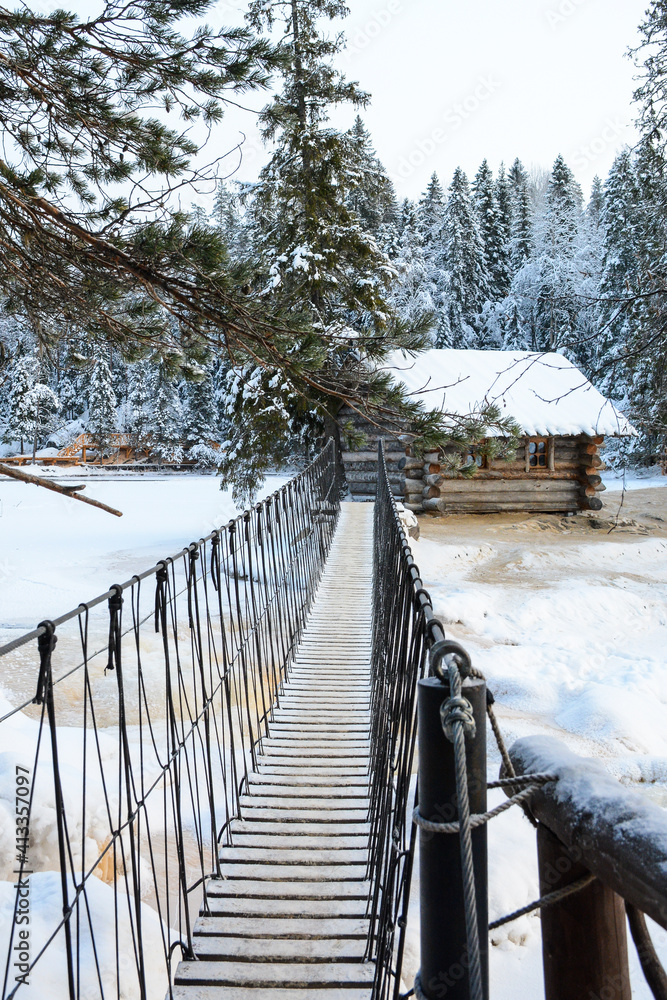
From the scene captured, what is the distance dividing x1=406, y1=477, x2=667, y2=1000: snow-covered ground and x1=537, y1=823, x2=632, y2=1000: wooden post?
8.63 feet

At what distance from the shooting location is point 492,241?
129 ft

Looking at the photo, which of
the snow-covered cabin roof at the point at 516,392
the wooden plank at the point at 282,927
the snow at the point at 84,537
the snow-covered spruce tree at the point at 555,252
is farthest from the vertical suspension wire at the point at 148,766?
the snow-covered spruce tree at the point at 555,252

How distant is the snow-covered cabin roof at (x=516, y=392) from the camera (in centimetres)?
1664

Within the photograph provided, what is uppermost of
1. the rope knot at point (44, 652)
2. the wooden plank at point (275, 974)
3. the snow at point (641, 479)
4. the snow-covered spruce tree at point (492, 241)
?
the snow-covered spruce tree at point (492, 241)

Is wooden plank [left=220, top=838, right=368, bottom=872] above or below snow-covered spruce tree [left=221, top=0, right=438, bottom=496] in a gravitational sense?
below

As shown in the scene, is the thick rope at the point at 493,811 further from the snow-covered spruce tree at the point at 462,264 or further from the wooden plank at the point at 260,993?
the snow-covered spruce tree at the point at 462,264

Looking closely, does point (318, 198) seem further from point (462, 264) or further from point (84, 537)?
point (462, 264)

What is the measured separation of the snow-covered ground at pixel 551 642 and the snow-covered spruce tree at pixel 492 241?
2618 cm

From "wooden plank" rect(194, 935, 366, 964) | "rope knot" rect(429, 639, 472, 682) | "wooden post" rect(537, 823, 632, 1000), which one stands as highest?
"rope knot" rect(429, 639, 472, 682)

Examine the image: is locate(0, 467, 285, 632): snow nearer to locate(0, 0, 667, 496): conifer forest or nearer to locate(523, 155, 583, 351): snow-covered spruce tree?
locate(0, 0, 667, 496): conifer forest

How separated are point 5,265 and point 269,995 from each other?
3339 mm

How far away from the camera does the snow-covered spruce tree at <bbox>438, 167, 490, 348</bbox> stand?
36250 millimetres

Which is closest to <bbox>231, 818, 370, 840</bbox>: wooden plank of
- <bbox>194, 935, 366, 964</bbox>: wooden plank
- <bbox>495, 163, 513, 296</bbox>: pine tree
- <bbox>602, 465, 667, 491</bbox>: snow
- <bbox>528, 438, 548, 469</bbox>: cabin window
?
<bbox>194, 935, 366, 964</bbox>: wooden plank

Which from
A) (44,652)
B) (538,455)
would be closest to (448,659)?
(44,652)
